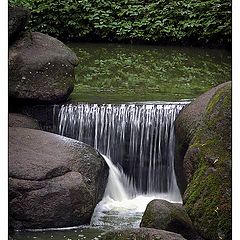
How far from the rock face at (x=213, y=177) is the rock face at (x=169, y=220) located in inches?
36.3

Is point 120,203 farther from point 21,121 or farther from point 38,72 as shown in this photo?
point 38,72

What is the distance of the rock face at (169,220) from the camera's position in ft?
19.1

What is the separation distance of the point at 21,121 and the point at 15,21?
152cm

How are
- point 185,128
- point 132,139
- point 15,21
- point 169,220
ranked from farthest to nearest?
point 15,21, point 132,139, point 185,128, point 169,220

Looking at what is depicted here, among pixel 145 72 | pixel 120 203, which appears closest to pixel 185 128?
pixel 120 203

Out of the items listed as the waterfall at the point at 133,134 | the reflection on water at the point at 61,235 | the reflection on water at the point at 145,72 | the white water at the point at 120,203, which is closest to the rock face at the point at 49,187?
the reflection on water at the point at 61,235

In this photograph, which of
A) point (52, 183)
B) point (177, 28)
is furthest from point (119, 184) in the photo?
point (177, 28)

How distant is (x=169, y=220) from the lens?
584 centimetres

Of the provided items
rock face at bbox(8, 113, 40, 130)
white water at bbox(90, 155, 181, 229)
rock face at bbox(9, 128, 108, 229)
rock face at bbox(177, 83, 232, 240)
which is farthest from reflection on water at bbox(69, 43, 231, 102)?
rock face at bbox(177, 83, 232, 240)

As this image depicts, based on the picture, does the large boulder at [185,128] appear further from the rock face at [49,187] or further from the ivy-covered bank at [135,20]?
the ivy-covered bank at [135,20]

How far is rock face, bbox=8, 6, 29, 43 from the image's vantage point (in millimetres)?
8859

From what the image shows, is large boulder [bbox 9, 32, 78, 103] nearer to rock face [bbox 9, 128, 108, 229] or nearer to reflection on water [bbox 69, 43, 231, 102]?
reflection on water [bbox 69, 43, 231, 102]

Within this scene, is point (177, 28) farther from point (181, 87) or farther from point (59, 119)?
point (59, 119)

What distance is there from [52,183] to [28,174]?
0.86 feet
